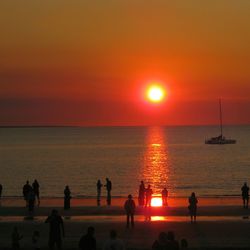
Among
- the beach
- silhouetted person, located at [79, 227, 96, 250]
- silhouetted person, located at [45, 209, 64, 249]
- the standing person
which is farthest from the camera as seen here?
the standing person

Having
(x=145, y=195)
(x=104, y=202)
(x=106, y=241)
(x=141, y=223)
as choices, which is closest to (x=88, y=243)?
(x=106, y=241)

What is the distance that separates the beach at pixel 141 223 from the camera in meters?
20.1

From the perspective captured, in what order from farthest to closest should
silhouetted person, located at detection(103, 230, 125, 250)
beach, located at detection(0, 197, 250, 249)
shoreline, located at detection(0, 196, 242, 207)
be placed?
shoreline, located at detection(0, 196, 242, 207) → beach, located at detection(0, 197, 250, 249) → silhouetted person, located at detection(103, 230, 125, 250)

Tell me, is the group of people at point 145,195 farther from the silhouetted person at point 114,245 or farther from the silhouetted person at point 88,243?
the silhouetted person at point 114,245

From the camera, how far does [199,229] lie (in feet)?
73.6

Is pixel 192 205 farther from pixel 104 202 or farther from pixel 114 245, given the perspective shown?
pixel 114 245

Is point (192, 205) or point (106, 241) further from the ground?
point (192, 205)

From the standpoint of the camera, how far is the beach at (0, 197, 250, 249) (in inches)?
792

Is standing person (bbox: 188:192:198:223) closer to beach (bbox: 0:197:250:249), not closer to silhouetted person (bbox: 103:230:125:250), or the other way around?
beach (bbox: 0:197:250:249)

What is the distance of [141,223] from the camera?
2367 centimetres

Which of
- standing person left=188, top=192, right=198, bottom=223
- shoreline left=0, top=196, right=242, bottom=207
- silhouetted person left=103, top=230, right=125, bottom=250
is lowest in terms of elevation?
silhouetted person left=103, top=230, right=125, bottom=250

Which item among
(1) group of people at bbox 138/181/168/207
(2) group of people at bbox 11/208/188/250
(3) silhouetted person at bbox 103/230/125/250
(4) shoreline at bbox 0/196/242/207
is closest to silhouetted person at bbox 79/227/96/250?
(2) group of people at bbox 11/208/188/250

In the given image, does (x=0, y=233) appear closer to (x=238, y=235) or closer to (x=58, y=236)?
(x=58, y=236)

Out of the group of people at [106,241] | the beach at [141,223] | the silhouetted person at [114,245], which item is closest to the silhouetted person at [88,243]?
the group of people at [106,241]
